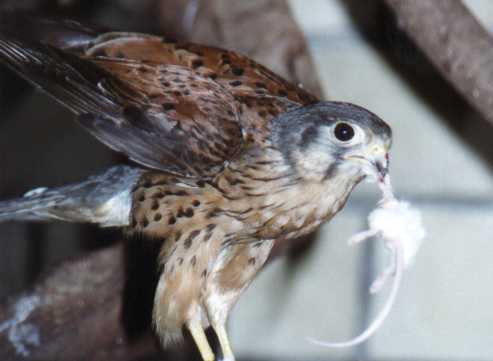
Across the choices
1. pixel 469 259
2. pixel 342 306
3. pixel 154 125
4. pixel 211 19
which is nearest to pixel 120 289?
pixel 154 125

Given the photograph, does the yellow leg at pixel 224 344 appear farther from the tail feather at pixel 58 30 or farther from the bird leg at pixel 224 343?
the tail feather at pixel 58 30

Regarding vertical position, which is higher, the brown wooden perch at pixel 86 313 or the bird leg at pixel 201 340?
the bird leg at pixel 201 340

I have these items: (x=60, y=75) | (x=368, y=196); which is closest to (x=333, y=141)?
(x=60, y=75)

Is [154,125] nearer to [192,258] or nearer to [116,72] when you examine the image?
[116,72]

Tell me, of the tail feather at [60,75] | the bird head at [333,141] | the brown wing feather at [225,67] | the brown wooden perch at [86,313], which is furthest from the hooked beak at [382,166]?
the brown wooden perch at [86,313]

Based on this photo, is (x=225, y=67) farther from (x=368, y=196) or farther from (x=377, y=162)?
(x=368, y=196)

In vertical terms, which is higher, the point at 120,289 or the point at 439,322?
the point at 120,289
